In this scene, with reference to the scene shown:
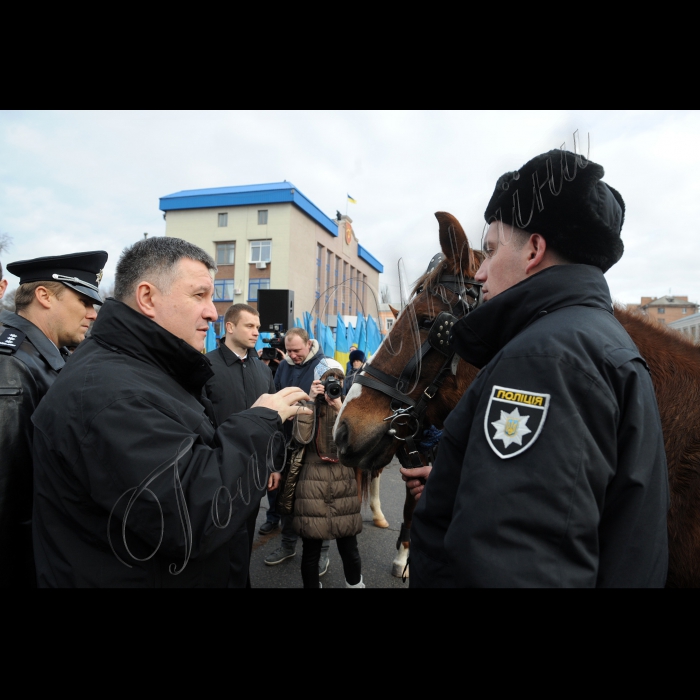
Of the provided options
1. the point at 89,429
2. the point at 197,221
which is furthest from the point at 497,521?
the point at 197,221

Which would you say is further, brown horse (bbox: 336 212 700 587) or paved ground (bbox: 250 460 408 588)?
paved ground (bbox: 250 460 408 588)

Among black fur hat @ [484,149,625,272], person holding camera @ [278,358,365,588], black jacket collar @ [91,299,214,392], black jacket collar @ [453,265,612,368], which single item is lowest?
person holding camera @ [278,358,365,588]

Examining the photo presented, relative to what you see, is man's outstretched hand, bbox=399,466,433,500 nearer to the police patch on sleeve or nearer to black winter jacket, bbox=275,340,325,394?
the police patch on sleeve

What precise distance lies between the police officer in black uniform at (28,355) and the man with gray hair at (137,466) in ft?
1.57

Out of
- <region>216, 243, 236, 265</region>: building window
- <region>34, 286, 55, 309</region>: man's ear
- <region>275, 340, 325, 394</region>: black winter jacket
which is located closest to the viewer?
<region>34, 286, 55, 309</region>: man's ear

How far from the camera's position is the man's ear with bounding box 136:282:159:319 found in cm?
171

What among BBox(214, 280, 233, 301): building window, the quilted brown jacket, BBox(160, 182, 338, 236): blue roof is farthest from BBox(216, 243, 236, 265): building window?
the quilted brown jacket

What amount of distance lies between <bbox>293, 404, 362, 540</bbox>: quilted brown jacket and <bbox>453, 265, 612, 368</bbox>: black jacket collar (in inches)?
91.8

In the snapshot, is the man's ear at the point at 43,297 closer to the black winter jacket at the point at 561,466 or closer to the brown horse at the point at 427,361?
the brown horse at the point at 427,361

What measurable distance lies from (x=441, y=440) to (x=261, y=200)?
2408mm

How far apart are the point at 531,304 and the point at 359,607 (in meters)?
0.89

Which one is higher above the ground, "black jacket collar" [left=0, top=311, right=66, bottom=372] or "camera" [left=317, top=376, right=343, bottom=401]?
"black jacket collar" [left=0, top=311, right=66, bottom=372]

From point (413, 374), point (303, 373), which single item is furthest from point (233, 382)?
point (413, 374)

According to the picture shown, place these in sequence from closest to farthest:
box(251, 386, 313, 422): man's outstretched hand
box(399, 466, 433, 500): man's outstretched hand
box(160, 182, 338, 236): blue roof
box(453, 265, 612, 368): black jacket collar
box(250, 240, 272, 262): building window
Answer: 1. box(453, 265, 612, 368): black jacket collar
2. box(251, 386, 313, 422): man's outstretched hand
3. box(399, 466, 433, 500): man's outstretched hand
4. box(160, 182, 338, 236): blue roof
5. box(250, 240, 272, 262): building window
